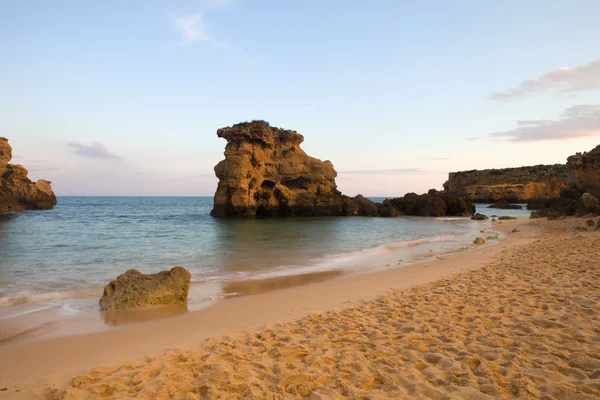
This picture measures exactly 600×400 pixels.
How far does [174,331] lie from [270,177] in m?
33.2

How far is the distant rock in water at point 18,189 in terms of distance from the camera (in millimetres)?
37406

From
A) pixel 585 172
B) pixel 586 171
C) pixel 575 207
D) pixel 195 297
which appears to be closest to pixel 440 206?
pixel 585 172

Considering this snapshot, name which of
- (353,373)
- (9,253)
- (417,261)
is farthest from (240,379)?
(9,253)

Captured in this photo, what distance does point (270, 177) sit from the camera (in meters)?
38.7

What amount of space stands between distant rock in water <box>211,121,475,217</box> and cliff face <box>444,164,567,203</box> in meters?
31.5

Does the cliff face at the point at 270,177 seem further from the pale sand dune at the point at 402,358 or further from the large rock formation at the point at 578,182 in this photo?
the pale sand dune at the point at 402,358

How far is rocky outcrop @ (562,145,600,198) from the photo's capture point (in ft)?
93.1

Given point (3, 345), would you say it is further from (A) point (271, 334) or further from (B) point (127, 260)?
(B) point (127, 260)

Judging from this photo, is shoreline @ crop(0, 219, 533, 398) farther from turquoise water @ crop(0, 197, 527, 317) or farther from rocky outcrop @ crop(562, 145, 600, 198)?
→ rocky outcrop @ crop(562, 145, 600, 198)

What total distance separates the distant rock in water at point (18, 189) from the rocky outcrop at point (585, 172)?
5136 cm

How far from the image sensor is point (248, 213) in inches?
1443

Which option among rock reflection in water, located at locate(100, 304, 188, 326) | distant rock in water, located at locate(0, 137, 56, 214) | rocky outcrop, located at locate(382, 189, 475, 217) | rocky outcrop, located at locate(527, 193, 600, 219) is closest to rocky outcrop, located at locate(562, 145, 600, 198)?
rocky outcrop, located at locate(527, 193, 600, 219)

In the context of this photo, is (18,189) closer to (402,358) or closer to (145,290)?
(145,290)

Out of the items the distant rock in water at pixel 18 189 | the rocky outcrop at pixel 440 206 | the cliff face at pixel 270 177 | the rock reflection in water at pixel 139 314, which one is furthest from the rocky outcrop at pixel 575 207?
the distant rock in water at pixel 18 189
